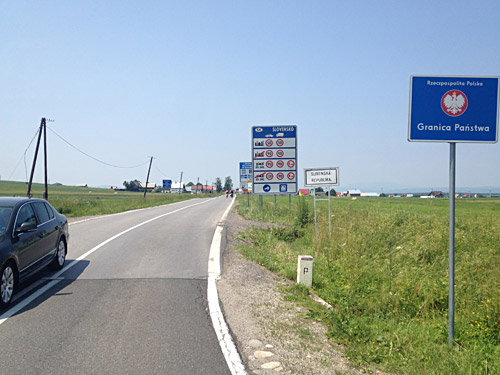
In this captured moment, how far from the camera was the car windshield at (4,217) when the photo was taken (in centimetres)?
697

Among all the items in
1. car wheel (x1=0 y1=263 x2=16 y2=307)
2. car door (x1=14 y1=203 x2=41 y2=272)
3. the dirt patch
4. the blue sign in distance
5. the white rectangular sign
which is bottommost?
the dirt patch

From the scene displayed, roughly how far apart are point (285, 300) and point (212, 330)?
1794mm

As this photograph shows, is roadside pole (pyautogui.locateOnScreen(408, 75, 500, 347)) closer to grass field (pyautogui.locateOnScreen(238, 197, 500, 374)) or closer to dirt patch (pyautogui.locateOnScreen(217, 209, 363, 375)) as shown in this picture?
grass field (pyautogui.locateOnScreen(238, 197, 500, 374))

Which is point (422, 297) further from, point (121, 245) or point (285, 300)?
point (121, 245)

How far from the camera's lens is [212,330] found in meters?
5.43

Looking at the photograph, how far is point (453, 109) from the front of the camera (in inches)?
204

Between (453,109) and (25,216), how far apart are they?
7392mm

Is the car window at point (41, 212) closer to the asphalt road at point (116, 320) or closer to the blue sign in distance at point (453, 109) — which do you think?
the asphalt road at point (116, 320)

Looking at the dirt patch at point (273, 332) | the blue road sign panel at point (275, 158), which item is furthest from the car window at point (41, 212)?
the blue road sign panel at point (275, 158)

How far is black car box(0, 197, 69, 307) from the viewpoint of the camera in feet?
21.1

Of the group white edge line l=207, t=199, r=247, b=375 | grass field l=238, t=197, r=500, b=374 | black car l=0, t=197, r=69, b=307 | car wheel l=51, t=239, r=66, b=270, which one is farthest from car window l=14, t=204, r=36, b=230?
grass field l=238, t=197, r=500, b=374

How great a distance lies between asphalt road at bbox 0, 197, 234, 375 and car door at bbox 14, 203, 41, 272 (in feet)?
1.77

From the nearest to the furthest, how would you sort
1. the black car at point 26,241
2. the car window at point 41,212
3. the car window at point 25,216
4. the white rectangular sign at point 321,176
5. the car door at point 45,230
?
the black car at point 26,241, the car window at point 25,216, the car door at point 45,230, the car window at point 41,212, the white rectangular sign at point 321,176

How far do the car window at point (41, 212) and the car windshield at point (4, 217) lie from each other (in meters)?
0.95
